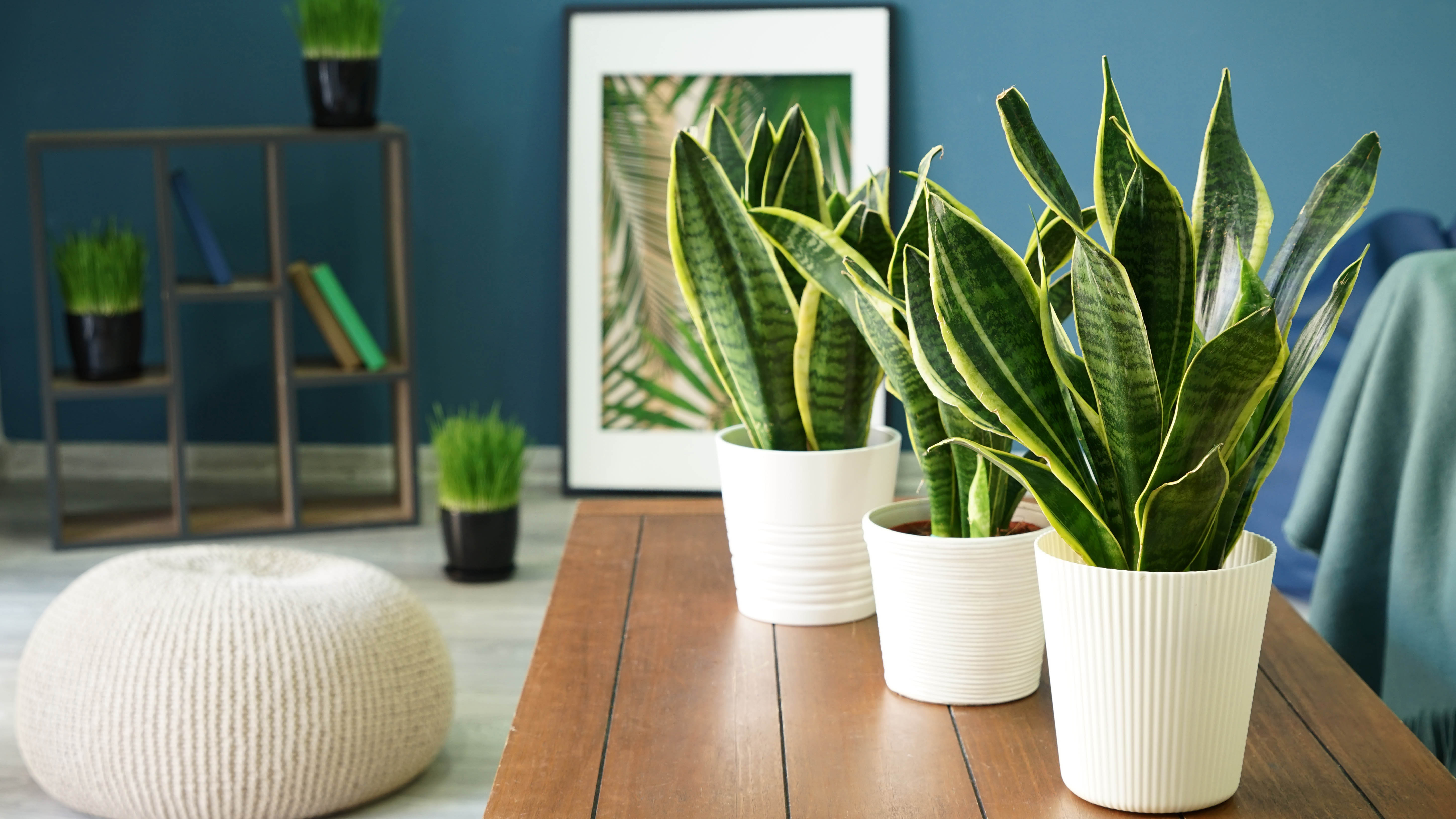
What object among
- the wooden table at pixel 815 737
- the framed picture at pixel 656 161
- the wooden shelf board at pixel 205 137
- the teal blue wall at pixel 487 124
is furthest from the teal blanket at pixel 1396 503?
the wooden shelf board at pixel 205 137

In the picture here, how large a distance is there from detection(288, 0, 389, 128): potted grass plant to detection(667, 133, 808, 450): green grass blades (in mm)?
2094

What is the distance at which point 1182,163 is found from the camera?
307 centimetres

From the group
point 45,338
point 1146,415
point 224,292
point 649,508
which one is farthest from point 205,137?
point 1146,415

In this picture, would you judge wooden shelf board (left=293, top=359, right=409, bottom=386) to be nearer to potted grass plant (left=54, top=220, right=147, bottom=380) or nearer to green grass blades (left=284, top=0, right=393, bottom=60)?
potted grass plant (left=54, top=220, right=147, bottom=380)

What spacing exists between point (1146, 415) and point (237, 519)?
2601 millimetres

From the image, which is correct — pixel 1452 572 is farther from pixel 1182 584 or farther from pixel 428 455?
pixel 428 455

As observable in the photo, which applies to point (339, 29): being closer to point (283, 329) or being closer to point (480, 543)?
point (283, 329)

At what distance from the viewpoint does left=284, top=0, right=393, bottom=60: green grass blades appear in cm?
275

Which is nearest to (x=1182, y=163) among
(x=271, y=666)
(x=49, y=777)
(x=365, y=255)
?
(x=365, y=255)

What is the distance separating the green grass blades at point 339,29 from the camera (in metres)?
2.75

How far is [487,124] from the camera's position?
3.20 meters

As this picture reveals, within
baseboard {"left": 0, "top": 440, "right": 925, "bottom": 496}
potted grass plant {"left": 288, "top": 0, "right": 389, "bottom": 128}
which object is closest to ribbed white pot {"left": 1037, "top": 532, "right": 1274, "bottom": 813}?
potted grass plant {"left": 288, "top": 0, "right": 389, "bottom": 128}

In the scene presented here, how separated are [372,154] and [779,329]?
2.53 meters

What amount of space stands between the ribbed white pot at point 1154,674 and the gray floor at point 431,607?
3.69 ft
